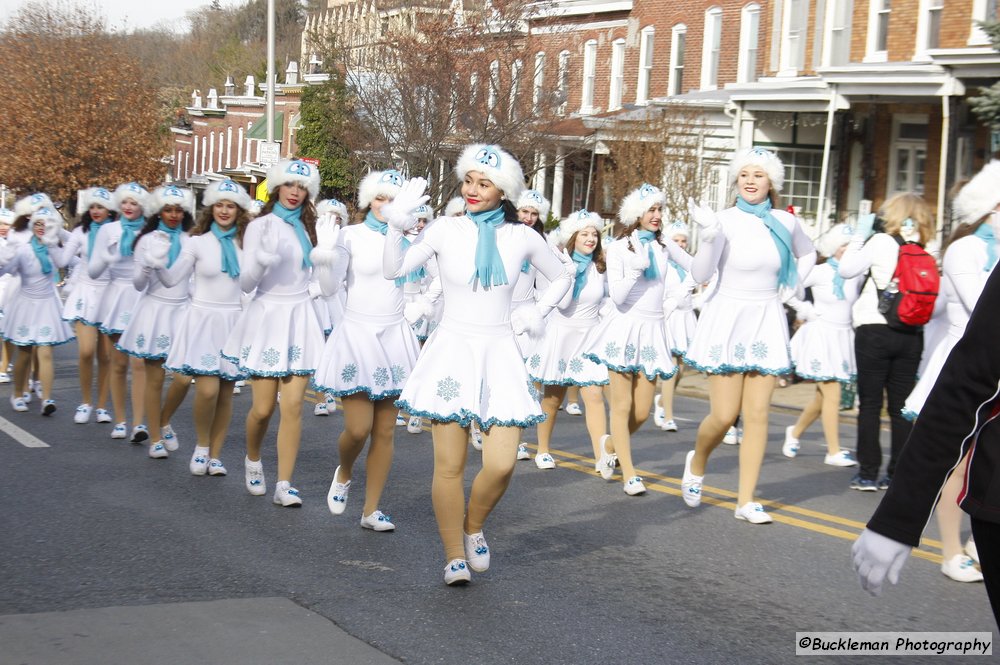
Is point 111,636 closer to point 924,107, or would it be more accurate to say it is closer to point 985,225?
point 985,225

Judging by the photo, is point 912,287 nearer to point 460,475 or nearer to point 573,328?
point 573,328

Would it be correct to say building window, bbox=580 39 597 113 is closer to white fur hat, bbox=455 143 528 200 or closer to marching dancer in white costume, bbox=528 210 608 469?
marching dancer in white costume, bbox=528 210 608 469

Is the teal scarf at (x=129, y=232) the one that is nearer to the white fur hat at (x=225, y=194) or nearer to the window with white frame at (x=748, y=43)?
the white fur hat at (x=225, y=194)

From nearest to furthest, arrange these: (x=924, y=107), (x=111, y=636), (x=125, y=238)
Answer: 1. (x=111, y=636)
2. (x=125, y=238)
3. (x=924, y=107)

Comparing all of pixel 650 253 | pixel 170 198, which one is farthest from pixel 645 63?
pixel 650 253

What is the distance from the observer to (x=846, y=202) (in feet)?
87.4

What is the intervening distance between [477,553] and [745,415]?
8.08ft

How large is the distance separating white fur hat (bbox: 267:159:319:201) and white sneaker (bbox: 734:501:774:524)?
3534mm

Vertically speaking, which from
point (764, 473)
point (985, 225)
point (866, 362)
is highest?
point (985, 225)

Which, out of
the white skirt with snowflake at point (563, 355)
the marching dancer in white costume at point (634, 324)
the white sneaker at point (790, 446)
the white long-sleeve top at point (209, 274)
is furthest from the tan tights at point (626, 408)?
the white long-sleeve top at point (209, 274)

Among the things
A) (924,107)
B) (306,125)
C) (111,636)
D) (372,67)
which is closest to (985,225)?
(111,636)

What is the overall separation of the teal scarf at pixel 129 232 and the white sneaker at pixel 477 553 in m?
6.00

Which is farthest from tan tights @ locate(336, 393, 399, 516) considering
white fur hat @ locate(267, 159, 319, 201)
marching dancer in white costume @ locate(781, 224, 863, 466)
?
marching dancer in white costume @ locate(781, 224, 863, 466)

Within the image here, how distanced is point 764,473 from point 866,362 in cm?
147
